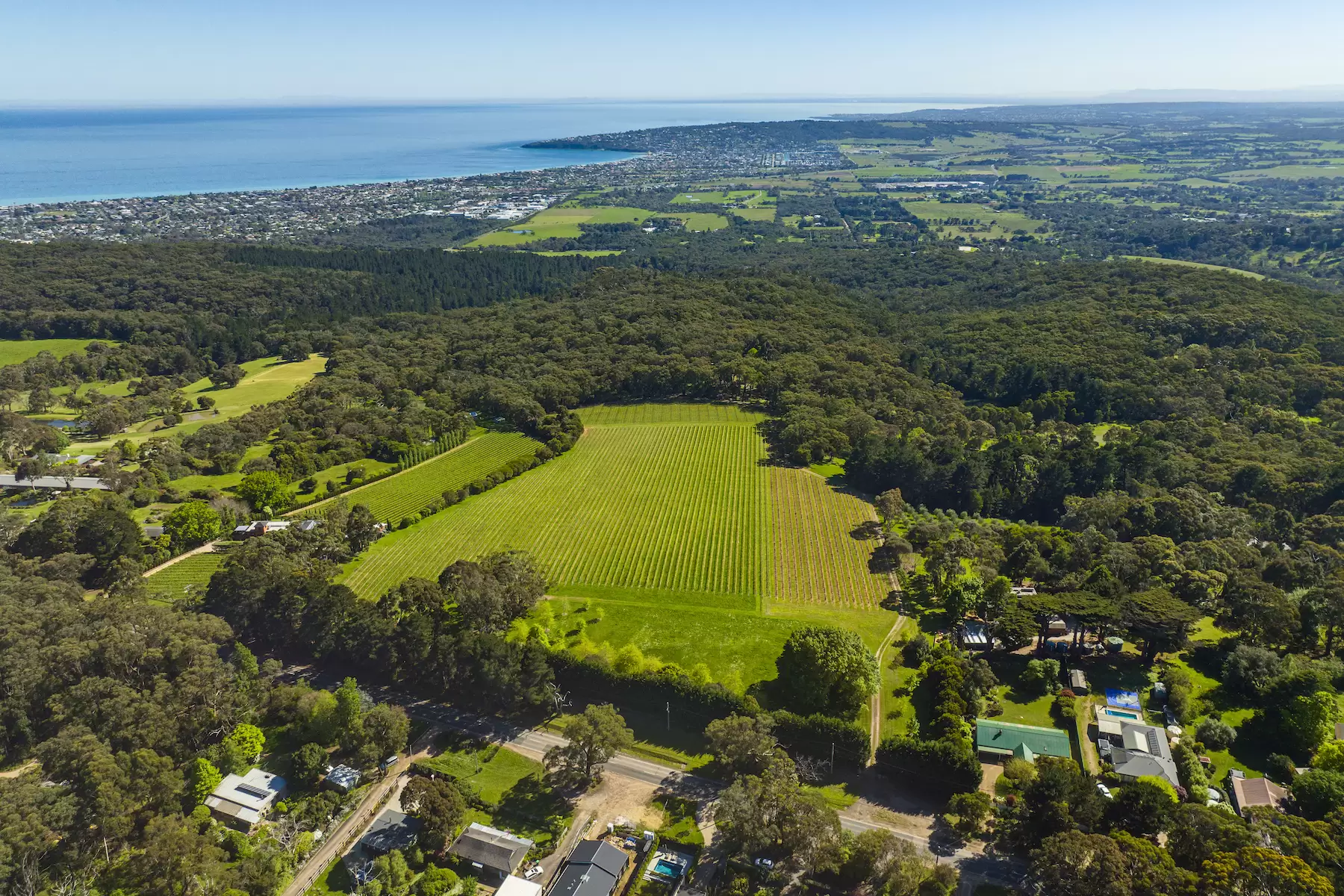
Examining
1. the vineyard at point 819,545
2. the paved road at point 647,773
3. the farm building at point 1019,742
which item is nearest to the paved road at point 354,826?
the paved road at point 647,773

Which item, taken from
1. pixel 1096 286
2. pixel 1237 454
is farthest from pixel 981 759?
pixel 1096 286

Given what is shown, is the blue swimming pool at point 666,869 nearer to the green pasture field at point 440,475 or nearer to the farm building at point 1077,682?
the farm building at point 1077,682

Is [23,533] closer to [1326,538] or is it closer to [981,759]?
[981,759]

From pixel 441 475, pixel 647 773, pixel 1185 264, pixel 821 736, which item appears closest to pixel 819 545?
pixel 821 736

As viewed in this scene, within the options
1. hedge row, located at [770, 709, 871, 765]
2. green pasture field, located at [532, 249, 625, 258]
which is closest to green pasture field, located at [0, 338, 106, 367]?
green pasture field, located at [532, 249, 625, 258]

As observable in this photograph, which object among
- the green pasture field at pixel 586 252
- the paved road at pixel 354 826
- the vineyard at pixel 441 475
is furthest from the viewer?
the green pasture field at pixel 586 252

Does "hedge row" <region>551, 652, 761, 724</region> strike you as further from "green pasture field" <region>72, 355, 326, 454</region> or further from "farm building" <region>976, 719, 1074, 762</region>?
"green pasture field" <region>72, 355, 326, 454</region>
